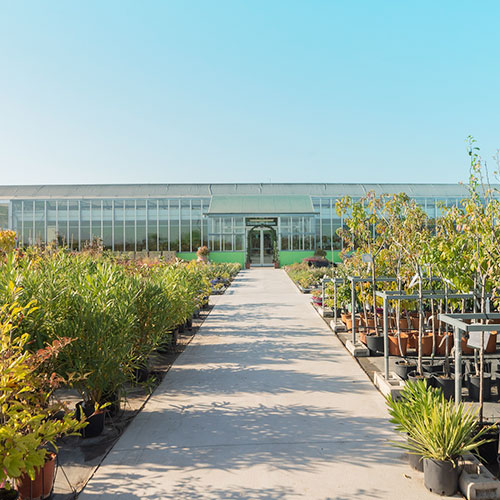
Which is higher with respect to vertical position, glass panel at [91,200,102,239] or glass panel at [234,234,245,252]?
glass panel at [91,200,102,239]

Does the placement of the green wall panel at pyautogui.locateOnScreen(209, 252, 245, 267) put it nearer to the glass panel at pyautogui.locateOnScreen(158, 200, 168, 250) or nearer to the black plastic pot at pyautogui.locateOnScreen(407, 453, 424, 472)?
the glass panel at pyautogui.locateOnScreen(158, 200, 168, 250)

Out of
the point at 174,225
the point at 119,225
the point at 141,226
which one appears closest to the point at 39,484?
the point at 174,225

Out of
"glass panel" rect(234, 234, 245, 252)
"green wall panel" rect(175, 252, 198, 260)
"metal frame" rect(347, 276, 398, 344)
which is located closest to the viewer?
"metal frame" rect(347, 276, 398, 344)

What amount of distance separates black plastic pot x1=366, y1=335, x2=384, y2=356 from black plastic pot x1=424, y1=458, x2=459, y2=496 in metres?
3.81

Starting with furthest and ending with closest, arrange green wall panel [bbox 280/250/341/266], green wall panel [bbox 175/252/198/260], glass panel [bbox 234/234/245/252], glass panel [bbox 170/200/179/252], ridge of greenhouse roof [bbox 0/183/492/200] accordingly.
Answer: ridge of greenhouse roof [bbox 0/183/492/200], glass panel [bbox 170/200/179/252], glass panel [bbox 234/234/245/252], green wall panel [bbox 280/250/341/266], green wall panel [bbox 175/252/198/260]

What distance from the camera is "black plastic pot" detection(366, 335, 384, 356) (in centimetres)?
660

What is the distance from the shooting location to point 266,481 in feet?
9.75

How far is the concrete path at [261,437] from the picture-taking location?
2.91 meters

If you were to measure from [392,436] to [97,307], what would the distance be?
2.77 meters

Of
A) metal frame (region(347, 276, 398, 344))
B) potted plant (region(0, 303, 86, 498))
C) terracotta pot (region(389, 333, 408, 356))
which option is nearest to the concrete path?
potted plant (region(0, 303, 86, 498))

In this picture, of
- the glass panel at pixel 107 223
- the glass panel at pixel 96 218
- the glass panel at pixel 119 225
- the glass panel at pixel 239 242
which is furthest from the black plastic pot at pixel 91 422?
the glass panel at pixel 96 218

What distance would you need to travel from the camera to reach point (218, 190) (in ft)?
124

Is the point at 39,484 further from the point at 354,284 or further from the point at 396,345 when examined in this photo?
the point at 354,284

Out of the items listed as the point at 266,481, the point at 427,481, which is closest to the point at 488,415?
the point at 427,481
